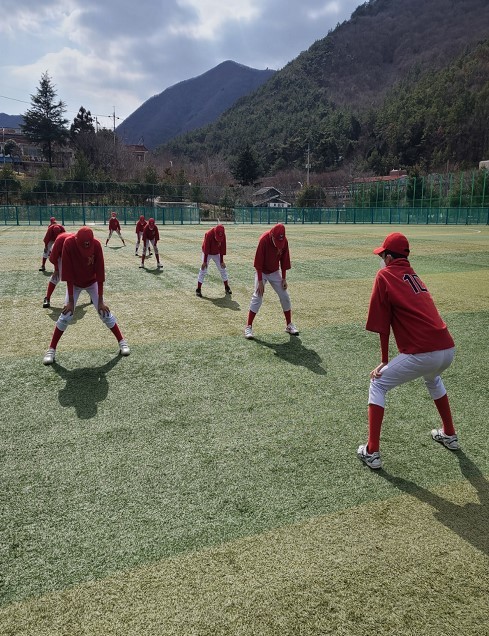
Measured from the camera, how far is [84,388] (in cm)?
615

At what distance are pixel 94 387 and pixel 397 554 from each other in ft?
14.0

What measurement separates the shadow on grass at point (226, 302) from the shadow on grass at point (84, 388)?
395 centimetres

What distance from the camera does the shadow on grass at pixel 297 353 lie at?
7080 mm

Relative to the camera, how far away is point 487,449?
186 inches

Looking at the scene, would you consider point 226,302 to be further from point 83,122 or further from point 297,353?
point 83,122

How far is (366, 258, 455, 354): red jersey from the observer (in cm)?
407

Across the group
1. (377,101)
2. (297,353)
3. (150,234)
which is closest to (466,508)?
(297,353)

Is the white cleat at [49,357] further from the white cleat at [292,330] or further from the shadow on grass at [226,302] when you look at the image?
the shadow on grass at [226,302]

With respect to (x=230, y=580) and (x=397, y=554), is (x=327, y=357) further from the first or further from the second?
(x=230, y=580)

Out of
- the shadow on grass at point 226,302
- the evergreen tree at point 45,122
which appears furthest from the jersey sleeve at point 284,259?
the evergreen tree at point 45,122

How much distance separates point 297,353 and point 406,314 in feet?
11.8

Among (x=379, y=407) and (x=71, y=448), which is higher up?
(x=379, y=407)

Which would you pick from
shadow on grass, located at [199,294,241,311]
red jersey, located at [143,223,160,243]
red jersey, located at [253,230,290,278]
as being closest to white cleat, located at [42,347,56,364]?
red jersey, located at [253,230,290,278]

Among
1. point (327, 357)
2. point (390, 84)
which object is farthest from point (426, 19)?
point (327, 357)
